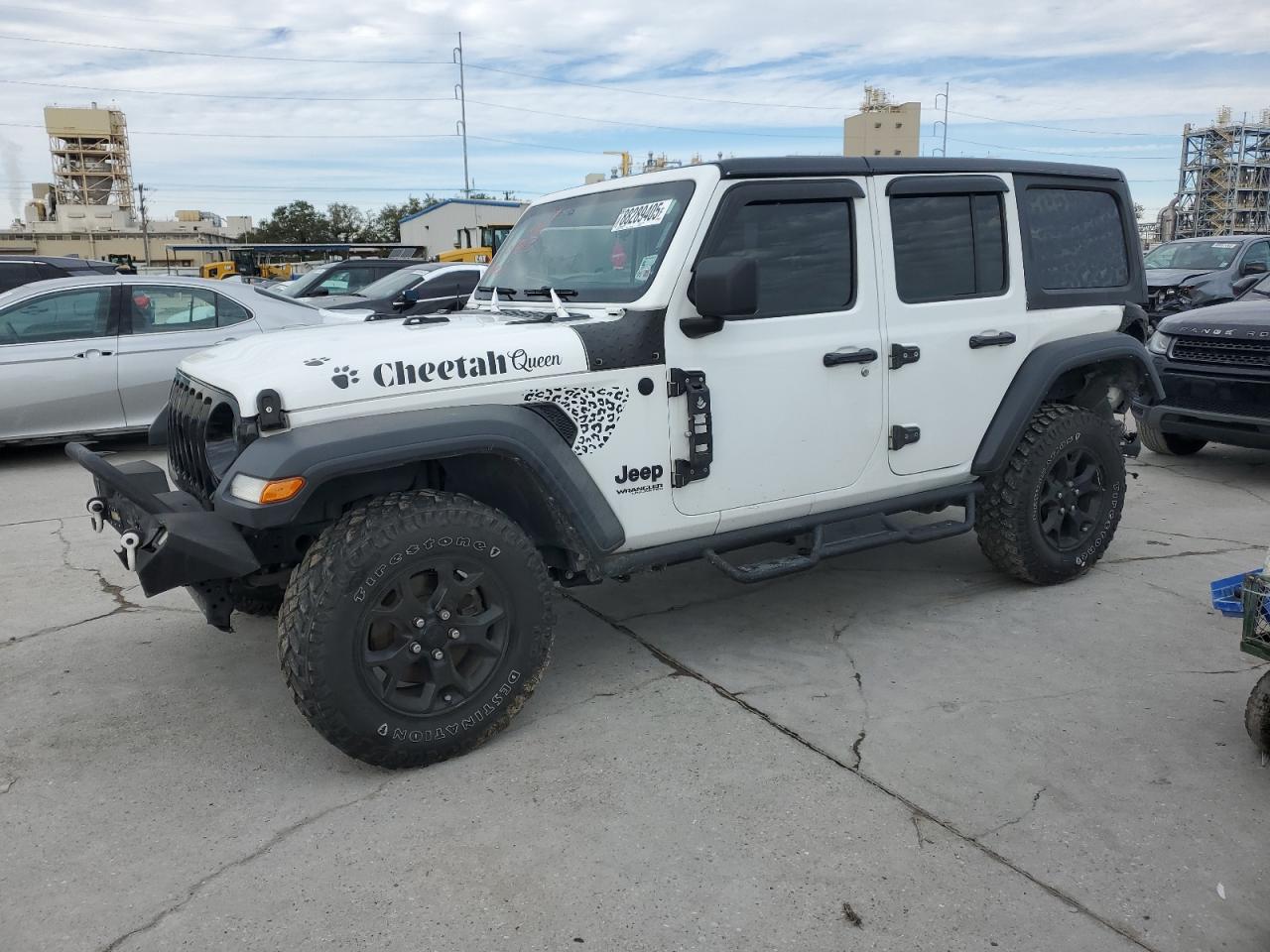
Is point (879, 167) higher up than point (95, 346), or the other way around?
point (879, 167)

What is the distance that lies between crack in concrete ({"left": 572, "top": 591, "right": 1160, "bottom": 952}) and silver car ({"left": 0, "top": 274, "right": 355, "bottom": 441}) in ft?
17.3

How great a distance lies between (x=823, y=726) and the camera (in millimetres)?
3562

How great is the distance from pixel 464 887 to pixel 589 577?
4.20 feet

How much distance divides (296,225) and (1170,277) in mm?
83349

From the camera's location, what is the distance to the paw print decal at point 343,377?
10.1 feet

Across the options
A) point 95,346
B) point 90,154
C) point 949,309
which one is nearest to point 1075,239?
point 949,309

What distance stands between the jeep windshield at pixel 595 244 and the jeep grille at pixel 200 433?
1.34 meters

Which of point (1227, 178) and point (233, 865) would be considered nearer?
point (233, 865)

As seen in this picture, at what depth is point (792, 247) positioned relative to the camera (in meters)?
3.93

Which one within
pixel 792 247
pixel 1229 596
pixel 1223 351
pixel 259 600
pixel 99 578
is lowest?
pixel 99 578

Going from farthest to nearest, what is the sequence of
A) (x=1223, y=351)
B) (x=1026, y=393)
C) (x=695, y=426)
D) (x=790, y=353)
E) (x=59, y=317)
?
(x=59, y=317), (x=1223, y=351), (x=1026, y=393), (x=790, y=353), (x=695, y=426)

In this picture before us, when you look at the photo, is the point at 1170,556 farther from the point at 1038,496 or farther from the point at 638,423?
the point at 638,423

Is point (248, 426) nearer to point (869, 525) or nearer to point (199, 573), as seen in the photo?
point (199, 573)

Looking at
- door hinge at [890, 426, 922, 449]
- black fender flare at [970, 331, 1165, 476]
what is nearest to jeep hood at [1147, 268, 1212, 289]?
black fender flare at [970, 331, 1165, 476]
